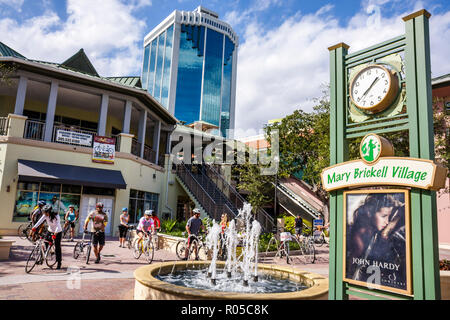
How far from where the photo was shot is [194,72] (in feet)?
333

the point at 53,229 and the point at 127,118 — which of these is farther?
the point at 127,118

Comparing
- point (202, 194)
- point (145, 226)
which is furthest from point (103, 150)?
point (145, 226)

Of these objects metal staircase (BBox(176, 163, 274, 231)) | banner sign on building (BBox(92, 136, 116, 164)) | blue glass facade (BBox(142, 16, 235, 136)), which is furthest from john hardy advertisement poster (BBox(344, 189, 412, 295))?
blue glass facade (BBox(142, 16, 235, 136))

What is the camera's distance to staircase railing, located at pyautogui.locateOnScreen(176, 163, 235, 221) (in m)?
19.9

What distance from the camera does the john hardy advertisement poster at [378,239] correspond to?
4969 mm

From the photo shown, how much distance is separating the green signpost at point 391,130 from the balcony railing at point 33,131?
17.6 meters

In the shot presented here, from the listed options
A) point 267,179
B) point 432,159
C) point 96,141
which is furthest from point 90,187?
point 432,159

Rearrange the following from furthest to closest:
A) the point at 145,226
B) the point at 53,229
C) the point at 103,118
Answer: the point at 103,118
the point at 145,226
the point at 53,229

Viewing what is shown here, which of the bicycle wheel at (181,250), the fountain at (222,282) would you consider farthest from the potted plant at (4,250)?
the fountain at (222,282)

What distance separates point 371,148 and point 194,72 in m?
100

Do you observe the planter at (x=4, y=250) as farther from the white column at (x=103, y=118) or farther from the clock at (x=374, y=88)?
the clock at (x=374, y=88)

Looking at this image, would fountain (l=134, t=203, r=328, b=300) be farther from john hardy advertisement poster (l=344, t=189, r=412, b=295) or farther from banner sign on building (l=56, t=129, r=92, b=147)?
banner sign on building (l=56, t=129, r=92, b=147)

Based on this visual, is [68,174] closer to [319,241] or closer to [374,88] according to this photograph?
[319,241]
